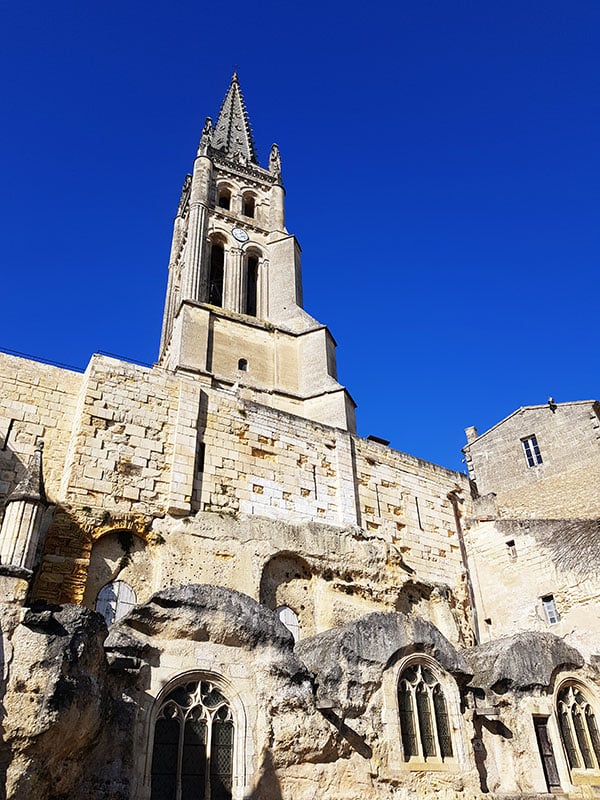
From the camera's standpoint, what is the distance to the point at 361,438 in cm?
1709

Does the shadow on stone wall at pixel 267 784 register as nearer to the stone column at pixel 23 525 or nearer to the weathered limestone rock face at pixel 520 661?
the weathered limestone rock face at pixel 520 661

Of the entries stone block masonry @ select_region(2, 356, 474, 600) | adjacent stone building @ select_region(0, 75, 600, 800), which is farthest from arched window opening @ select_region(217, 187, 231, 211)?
stone block masonry @ select_region(2, 356, 474, 600)

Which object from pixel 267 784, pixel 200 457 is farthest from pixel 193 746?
pixel 200 457

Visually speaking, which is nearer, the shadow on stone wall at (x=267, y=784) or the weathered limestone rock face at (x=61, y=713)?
the weathered limestone rock face at (x=61, y=713)

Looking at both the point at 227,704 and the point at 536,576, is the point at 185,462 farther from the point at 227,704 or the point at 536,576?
the point at 536,576

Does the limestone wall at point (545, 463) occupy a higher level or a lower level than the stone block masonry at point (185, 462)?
higher

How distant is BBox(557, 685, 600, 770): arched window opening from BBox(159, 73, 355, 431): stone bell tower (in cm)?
1204

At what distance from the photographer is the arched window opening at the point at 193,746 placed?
6973 millimetres

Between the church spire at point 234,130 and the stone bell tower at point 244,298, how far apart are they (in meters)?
0.18

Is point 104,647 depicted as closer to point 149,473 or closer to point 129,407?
point 149,473

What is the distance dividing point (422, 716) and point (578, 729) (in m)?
3.23

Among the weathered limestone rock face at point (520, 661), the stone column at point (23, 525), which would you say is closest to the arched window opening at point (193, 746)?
the stone column at point (23, 525)

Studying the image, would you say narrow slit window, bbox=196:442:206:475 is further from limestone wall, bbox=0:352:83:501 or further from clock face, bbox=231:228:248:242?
clock face, bbox=231:228:248:242

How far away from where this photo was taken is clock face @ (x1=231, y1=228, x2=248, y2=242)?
3008 cm
